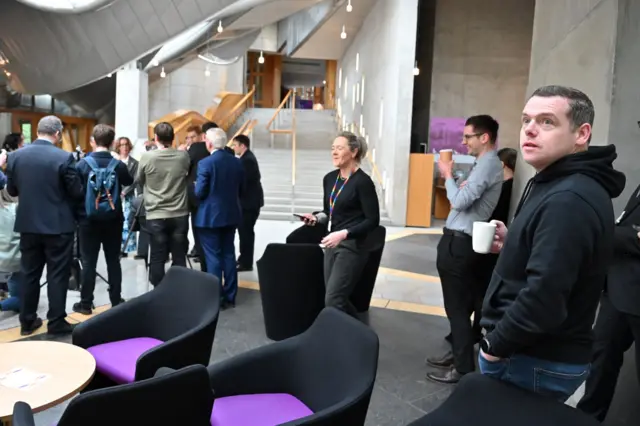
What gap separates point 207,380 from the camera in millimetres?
1617

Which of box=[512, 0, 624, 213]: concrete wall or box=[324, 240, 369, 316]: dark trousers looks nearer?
box=[512, 0, 624, 213]: concrete wall

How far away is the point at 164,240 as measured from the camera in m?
4.59

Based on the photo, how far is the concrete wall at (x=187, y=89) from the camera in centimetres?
2048

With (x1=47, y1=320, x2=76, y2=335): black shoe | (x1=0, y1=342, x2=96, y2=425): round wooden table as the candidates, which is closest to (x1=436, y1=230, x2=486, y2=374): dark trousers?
(x1=0, y1=342, x2=96, y2=425): round wooden table

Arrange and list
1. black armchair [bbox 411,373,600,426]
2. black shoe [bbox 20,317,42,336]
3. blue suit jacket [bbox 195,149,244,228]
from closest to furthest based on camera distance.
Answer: black armchair [bbox 411,373,600,426] < black shoe [bbox 20,317,42,336] < blue suit jacket [bbox 195,149,244,228]

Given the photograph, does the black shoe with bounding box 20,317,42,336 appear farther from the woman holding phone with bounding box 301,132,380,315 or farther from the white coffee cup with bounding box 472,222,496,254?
the white coffee cup with bounding box 472,222,496,254

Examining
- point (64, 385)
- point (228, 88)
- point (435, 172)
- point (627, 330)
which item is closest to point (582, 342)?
point (627, 330)

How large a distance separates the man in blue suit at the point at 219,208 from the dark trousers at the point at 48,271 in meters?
1.12

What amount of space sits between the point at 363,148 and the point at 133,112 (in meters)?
13.6

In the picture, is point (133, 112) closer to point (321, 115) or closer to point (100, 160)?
point (321, 115)

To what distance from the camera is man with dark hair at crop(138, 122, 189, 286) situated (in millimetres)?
4449

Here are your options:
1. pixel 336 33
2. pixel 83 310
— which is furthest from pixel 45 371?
pixel 336 33

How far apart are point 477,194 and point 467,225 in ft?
0.66

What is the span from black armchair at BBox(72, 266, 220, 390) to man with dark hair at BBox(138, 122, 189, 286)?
68.2 inches
